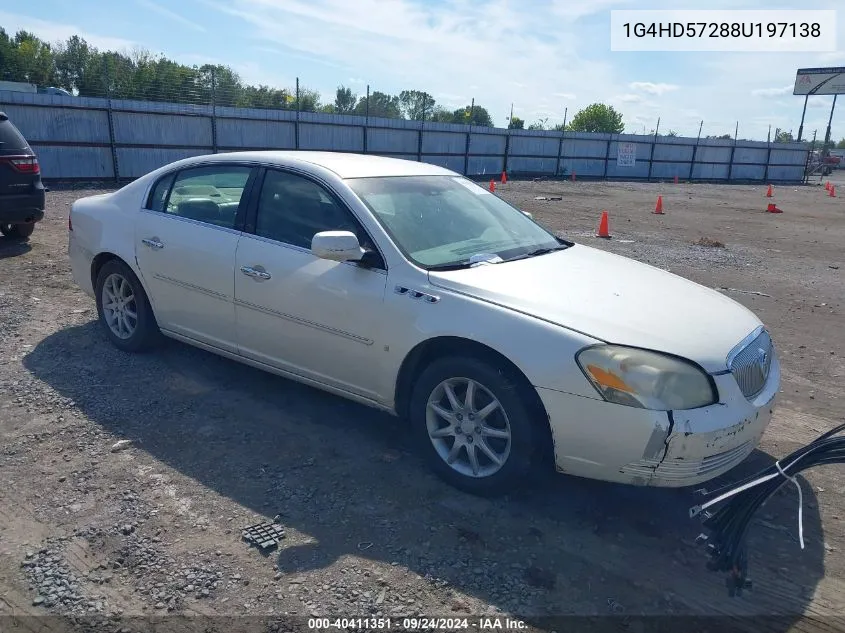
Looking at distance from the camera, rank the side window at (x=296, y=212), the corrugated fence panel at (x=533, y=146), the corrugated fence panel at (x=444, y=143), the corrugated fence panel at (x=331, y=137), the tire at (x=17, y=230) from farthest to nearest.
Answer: the corrugated fence panel at (x=533, y=146) < the corrugated fence panel at (x=444, y=143) < the corrugated fence panel at (x=331, y=137) < the tire at (x=17, y=230) < the side window at (x=296, y=212)

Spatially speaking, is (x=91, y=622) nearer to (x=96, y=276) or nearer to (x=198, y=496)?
(x=198, y=496)

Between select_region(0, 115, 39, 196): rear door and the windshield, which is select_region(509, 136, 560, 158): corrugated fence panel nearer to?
select_region(0, 115, 39, 196): rear door

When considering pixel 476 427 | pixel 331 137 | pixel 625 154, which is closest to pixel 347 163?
pixel 476 427

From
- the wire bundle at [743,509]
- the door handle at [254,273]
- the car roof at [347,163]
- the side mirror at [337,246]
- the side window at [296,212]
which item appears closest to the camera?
the wire bundle at [743,509]

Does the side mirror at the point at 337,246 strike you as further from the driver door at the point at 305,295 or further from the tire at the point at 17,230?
the tire at the point at 17,230

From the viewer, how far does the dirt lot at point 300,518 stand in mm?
2734

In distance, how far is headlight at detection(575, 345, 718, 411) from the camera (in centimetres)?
299

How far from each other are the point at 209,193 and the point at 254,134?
61.9ft

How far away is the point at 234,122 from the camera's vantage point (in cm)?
2172

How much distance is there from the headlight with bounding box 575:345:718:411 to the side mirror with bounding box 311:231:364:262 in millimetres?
1342

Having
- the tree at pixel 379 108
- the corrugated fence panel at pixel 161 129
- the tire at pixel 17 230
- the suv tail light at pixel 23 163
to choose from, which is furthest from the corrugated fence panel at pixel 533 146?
the suv tail light at pixel 23 163

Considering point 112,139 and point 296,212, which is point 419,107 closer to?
point 112,139

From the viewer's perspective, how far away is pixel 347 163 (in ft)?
14.6

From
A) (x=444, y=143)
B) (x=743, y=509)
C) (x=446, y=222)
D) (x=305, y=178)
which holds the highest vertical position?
(x=444, y=143)
